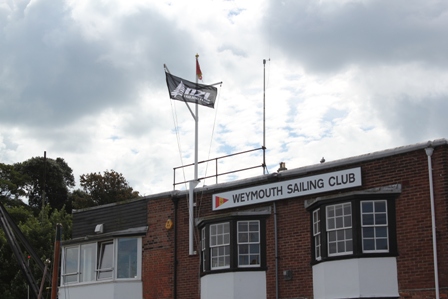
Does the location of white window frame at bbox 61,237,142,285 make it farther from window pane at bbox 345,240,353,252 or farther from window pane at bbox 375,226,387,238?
window pane at bbox 375,226,387,238

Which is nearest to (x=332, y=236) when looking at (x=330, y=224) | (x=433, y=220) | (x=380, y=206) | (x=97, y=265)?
(x=330, y=224)

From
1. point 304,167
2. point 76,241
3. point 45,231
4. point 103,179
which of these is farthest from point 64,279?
point 103,179

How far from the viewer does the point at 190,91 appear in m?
27.7

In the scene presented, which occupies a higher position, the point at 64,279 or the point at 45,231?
the point at 45,231

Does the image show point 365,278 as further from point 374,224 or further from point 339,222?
point 339,222

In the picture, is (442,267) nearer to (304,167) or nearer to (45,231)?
(304,167)

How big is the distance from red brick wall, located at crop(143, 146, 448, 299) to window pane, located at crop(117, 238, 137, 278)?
513 mm

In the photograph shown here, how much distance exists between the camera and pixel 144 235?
27.6m

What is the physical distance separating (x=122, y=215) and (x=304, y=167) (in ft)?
28.8

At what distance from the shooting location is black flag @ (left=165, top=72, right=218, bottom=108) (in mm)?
27297

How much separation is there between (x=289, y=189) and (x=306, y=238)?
170cm

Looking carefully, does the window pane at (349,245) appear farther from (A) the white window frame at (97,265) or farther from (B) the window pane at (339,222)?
(A) the white window frame at (97,265)

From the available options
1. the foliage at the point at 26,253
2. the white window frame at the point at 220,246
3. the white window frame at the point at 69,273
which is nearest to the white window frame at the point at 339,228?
the white window frame at the point at 220,246

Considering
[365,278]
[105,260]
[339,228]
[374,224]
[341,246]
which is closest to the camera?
[365,278]
